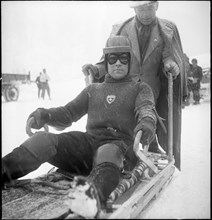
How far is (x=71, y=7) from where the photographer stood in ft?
10.3

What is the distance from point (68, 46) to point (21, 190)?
125ft

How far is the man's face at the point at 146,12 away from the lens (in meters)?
3.43

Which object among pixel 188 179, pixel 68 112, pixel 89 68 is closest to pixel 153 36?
pixel 89 68

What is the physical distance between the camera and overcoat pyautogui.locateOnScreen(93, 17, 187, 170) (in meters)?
3.58

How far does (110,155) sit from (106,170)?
18 cm

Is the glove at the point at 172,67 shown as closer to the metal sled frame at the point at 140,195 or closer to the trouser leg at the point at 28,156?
the metal sled frame at the point at 140,195

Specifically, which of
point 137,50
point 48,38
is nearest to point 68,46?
point 48,38

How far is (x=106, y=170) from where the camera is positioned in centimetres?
206

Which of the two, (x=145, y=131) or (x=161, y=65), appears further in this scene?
(x=161, y=65)

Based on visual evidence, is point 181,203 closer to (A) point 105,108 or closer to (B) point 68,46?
(A) point 105,108

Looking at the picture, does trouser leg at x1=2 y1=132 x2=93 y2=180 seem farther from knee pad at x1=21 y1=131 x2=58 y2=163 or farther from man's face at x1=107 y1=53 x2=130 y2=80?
man's face at x1=107 y1=53 x2=130 y2=80

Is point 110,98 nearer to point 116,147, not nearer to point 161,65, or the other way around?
point 116,147

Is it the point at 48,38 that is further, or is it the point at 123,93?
the point at 48,38

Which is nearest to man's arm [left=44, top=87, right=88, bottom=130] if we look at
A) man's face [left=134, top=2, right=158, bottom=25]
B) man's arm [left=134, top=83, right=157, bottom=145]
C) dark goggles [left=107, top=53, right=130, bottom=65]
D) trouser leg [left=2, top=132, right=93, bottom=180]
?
trouser leg [left=2, top=132, right=93, bottom=180]
